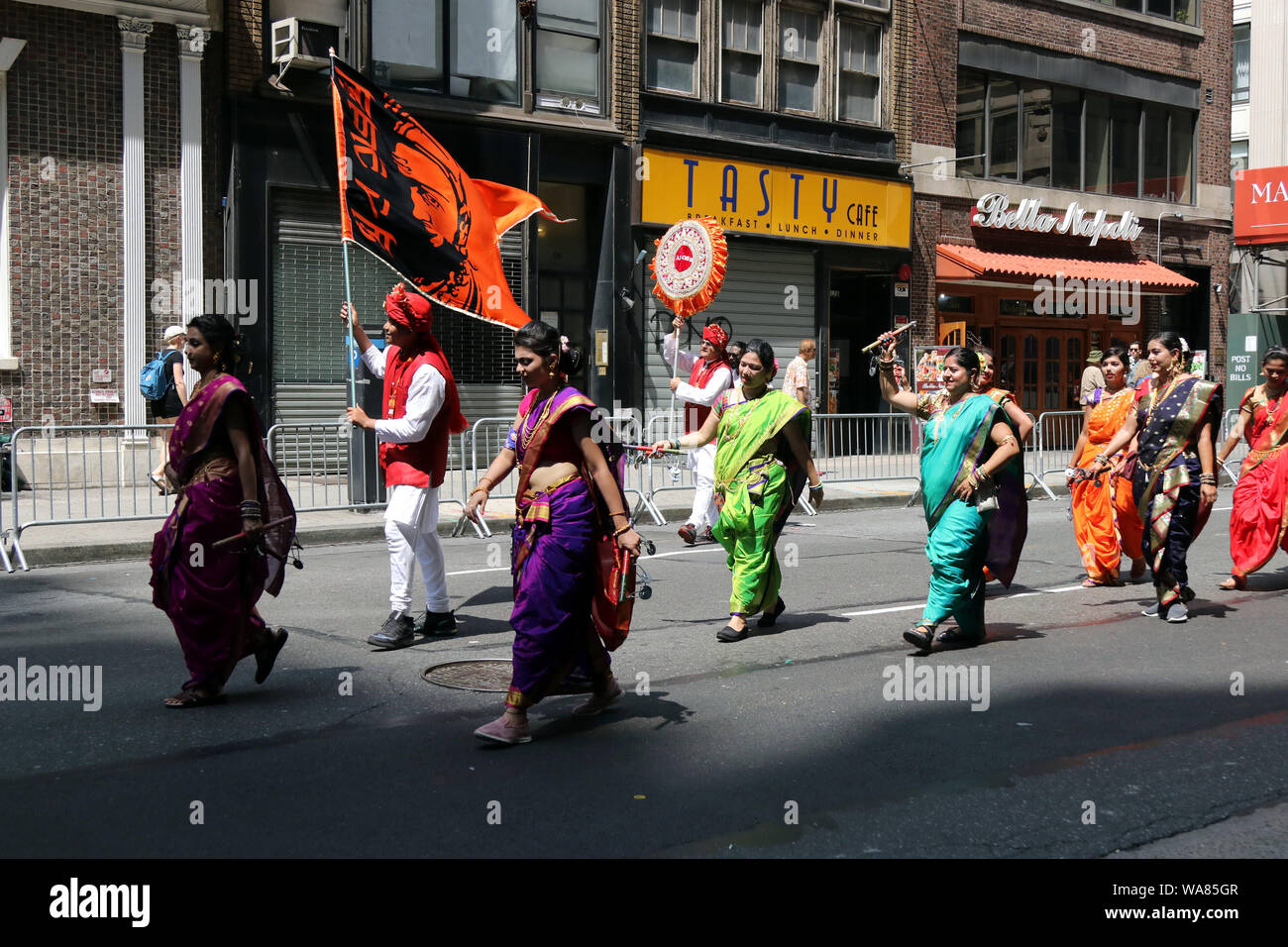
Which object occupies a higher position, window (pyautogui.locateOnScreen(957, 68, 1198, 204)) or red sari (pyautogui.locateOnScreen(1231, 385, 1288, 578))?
window (pyautogui.locateOnScreen(957, 68, 1198, 204))

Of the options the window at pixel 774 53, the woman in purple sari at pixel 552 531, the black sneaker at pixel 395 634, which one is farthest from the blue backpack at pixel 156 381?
the window at pixel 774 53

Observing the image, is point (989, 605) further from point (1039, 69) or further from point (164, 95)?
point (1039, 69)

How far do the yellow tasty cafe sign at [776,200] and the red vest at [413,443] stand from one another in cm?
1339

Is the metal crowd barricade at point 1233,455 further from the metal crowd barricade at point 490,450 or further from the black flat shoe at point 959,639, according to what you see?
the black flat shoe at point 959,639

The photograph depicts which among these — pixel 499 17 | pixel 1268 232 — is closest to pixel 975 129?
pixel 1268 232

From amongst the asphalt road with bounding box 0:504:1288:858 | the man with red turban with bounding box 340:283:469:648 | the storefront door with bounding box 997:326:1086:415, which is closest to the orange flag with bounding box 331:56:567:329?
the man with red turban with bounding box 340:283:469:648

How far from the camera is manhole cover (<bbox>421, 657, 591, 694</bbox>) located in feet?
21.0

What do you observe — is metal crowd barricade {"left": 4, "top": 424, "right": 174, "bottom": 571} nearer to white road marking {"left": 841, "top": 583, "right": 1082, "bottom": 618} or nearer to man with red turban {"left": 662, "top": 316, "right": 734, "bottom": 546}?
man with red turban {"left": 662, "top": 316, "right": 734, "bottom": 546}

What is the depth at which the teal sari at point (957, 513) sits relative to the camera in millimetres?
7293

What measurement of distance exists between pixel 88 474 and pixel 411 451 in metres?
5.81

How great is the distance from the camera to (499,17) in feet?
63.2
